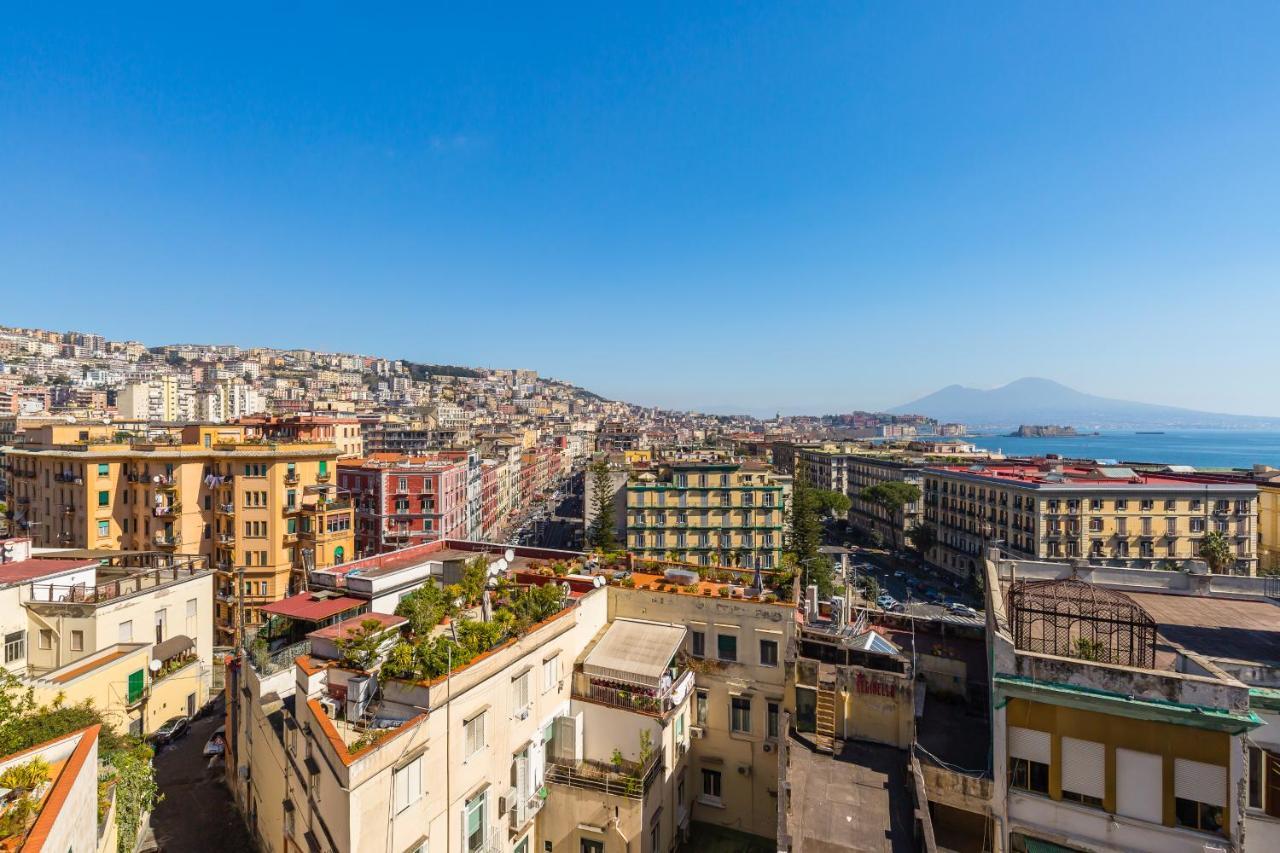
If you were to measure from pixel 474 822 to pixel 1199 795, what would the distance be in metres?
11.4

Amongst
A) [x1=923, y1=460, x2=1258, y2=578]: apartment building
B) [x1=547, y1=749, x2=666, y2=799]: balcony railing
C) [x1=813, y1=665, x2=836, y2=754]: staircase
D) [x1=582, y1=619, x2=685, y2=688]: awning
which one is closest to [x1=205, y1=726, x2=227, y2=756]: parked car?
[x1=547, y1=749, x2=666, y2=799]: balcony railing

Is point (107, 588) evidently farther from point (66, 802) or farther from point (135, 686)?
point (66, 802)

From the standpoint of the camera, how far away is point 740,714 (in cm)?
1515

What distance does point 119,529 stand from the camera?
118ft

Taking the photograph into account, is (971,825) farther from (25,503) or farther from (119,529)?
(25,503)

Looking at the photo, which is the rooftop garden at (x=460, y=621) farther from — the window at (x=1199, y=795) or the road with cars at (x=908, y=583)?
the road with cars at (x=908, y=583)

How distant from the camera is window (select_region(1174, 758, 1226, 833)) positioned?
8.42m

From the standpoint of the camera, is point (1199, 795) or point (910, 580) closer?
point (1199, 795)

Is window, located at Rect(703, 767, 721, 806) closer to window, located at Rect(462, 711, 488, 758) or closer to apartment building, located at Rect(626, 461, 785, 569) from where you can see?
window, located at Rect(462, 711, 488, 758)

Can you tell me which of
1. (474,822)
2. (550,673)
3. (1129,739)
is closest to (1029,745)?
(1129,739)

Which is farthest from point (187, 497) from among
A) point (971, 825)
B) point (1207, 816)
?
point (1207, 816)

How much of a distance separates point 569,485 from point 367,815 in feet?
371

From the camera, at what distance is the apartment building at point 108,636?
1708cm

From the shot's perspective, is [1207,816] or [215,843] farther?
[215,843]
